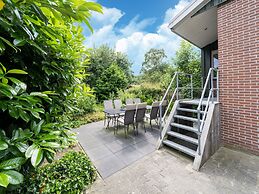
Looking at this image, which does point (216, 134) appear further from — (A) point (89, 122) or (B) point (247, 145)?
(A) point (89, 122)

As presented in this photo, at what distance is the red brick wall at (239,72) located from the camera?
2.98m

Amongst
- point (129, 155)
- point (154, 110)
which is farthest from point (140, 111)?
point (129, 155)

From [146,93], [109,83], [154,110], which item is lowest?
[154,110]

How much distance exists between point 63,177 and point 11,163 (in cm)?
187

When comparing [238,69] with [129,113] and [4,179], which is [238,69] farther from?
[4,179]

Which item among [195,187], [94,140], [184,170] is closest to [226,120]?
[184,170]

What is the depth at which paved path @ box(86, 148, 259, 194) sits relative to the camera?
2189 mm

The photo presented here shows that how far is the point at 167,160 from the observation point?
299cm

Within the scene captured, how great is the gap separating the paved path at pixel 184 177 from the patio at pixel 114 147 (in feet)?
0.84

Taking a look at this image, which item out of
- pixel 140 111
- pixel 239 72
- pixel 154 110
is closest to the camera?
pixel 239 72

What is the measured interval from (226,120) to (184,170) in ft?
6.21

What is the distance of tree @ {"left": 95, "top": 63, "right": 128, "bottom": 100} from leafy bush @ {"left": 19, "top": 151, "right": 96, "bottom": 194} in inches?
329

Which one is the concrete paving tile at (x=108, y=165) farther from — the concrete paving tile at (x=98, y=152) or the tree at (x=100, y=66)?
the tree at (x=100, y=66)

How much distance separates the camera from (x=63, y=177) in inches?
88.4
